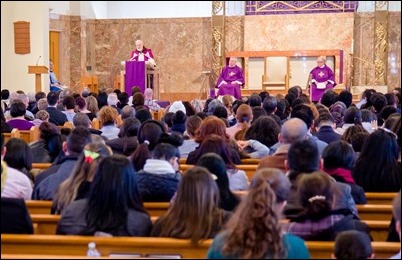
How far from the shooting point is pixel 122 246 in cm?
443

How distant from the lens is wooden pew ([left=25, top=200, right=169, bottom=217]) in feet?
18.0

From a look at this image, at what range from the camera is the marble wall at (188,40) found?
20.7m

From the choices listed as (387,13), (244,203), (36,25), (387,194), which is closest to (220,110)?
(387,194)

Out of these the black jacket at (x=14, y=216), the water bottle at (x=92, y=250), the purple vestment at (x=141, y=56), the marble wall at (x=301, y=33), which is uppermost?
the marble wall at (x=301, y=33)

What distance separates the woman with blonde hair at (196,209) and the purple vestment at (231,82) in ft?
44.3

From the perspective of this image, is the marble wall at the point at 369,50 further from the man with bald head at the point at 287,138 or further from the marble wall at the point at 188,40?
the man with bald head at the point at 287,138

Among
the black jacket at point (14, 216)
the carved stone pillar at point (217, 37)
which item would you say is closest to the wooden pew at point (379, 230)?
the black jacket at point (14, 216)

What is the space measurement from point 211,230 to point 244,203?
74 cm

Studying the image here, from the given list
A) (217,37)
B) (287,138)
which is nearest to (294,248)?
(287,138)

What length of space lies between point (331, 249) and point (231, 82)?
45.6 ft

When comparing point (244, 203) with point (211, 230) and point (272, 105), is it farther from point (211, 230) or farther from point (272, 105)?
point (272, 105)

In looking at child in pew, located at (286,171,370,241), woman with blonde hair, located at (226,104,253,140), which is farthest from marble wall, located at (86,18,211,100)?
child in pew, located at (286,171,370,241)

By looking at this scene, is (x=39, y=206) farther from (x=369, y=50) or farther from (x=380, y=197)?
(x=369, y=50)

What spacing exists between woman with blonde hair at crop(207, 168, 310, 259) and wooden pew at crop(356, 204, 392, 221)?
6.29ft
